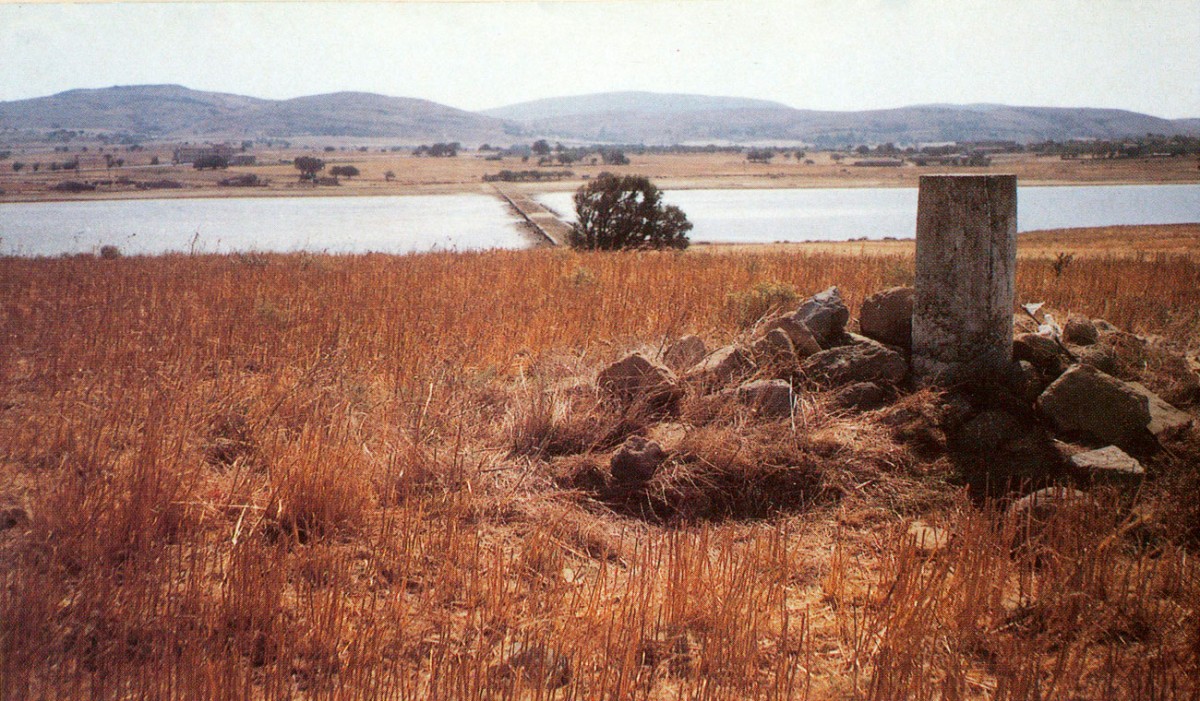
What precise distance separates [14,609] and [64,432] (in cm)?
266

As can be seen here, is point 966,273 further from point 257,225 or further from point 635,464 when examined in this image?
point 257,225

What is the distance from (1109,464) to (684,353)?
3.19 metres

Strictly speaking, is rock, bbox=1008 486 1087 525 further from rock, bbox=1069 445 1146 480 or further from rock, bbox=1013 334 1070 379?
rock, bbox=1013 334 1070 379

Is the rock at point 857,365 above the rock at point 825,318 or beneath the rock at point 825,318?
beneath

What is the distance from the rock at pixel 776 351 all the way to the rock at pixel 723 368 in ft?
0.34

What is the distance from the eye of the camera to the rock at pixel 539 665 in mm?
3445

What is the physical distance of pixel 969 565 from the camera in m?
4.34

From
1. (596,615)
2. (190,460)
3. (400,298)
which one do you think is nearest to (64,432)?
(190,460)

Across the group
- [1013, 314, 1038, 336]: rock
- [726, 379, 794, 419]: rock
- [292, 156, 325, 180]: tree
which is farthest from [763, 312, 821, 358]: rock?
[292, 156, 325, 180]: tree

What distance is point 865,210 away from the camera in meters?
50.5

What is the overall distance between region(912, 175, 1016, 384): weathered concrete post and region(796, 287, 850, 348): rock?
0.79 m

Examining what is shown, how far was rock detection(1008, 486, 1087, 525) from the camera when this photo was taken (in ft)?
15.7

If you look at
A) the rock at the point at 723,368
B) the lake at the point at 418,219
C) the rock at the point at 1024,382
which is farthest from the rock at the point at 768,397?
the lake at the point at 418,219

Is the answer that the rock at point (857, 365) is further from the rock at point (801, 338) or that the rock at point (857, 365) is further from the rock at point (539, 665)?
the rock at point (539, 665)
